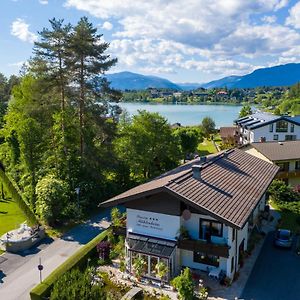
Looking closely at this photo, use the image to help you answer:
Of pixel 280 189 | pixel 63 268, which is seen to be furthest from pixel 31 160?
pixel 280 189

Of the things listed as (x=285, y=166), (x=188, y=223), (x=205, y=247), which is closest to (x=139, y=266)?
(x=188, y=223)

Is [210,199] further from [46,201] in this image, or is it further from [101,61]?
[101,61]

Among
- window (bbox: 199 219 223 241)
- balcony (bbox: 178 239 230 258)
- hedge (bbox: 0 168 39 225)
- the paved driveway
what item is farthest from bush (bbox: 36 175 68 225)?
the paved driveway

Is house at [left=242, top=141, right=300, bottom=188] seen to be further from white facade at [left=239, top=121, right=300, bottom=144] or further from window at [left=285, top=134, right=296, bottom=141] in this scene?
window at [left=285, top=134, right=296, bottom=141]

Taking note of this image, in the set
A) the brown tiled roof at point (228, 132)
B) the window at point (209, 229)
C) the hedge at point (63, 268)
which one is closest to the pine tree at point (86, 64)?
the hedge at point (63, 268)

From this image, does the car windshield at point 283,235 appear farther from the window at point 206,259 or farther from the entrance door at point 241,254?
the window at point 206,259
